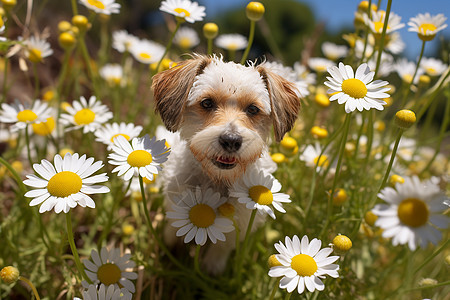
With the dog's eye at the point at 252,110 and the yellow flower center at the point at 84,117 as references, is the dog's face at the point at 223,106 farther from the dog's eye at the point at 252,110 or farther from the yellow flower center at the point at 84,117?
the yellow flower center at the point at 84,117

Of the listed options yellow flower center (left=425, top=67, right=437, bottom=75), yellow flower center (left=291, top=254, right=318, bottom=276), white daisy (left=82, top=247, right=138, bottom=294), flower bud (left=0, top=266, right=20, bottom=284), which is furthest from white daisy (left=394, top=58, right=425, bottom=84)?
flower bud (left=0, top=266, right=20, bottom=284)

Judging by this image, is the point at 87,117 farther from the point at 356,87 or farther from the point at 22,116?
the point at 356,87

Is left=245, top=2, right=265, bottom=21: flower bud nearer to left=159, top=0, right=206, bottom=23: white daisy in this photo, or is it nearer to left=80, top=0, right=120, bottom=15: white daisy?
left=159, top=0, right=206, bottom=23: white daisy

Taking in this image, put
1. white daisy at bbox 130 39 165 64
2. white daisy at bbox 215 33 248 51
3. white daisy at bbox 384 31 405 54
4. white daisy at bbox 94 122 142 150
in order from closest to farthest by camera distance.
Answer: white daisy at bbox 94 122 142 150 < white daisy at bbox 384 31 405 54 < white daisy at bbox 215 33 248 51 < white daisy at bbox 130 39 165 64

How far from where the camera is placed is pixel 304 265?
1.40 meters

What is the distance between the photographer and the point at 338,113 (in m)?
3.04

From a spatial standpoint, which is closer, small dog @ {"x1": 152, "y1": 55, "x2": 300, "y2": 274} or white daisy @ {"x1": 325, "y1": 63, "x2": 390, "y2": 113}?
white daisy @ {"x1": 325, "y1": 63, "x2": 390, "y2": 113}

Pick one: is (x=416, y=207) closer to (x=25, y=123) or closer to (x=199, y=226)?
(x=199, y=226)

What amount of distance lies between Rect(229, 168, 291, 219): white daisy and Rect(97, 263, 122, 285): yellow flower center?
0.64m

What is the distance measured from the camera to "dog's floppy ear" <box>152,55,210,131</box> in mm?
1830

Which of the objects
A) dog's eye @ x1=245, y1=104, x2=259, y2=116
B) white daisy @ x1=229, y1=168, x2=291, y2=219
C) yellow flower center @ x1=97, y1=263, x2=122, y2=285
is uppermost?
dog's eye @ x1=245, y1=104, x2=259, y2=116

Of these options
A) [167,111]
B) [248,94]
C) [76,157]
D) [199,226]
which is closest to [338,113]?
[248,94]

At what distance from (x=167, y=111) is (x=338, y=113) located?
1.67 metres

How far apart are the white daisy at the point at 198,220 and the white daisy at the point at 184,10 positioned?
974 millimetres
